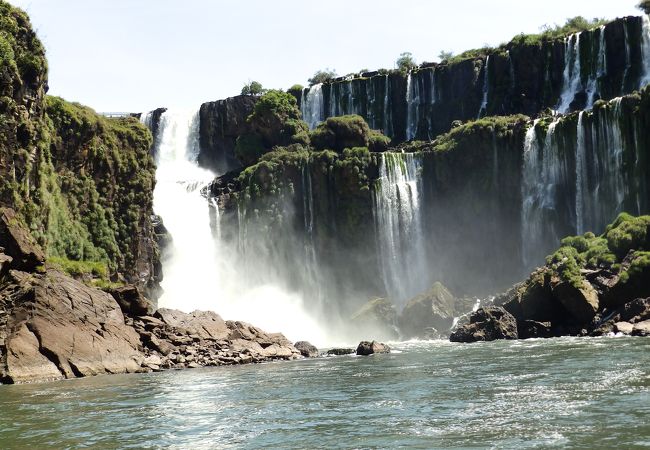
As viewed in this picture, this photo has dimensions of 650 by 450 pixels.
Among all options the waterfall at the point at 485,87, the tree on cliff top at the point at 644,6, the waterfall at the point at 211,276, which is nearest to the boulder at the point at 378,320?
the waterfall at the point at 211,276

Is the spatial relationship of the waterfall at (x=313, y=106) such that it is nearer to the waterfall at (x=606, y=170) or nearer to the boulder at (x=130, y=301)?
the waterfall at (x=606, y=170)

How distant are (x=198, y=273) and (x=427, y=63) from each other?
1371 inches

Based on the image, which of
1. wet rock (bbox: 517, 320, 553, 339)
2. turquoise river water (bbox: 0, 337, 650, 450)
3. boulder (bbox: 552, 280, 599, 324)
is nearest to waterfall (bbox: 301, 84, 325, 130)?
wet rock (bbox: 517, 320, 553, 339)

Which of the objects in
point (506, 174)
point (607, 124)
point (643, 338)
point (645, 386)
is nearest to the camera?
point (645, 386)

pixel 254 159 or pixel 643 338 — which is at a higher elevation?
pixel 254 159

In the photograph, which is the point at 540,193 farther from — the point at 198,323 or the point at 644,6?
the point at 198,323

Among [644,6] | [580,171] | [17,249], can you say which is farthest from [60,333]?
[644,6]

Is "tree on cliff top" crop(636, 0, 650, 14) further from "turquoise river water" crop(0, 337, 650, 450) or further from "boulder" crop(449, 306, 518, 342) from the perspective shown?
"turquoise river water" crop(0, 337, 650, 450)

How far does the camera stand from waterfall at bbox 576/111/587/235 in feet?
186

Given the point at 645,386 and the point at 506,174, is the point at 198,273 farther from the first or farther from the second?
the point at 645,386

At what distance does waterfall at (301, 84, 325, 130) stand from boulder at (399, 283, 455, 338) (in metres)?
32.8

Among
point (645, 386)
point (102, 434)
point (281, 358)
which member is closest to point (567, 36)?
point (281, 358)

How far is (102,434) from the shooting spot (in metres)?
17.8

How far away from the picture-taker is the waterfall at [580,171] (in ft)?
186
